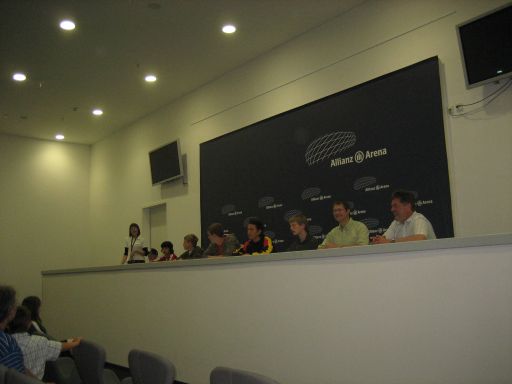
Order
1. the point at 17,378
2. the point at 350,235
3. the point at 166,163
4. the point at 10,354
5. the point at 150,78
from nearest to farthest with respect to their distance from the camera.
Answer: the point at 17,378 → the point at 10,354 → the point at 350,235 → the point at 150,78 → the point at 166,163

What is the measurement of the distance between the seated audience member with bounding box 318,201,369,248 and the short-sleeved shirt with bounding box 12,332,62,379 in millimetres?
2477

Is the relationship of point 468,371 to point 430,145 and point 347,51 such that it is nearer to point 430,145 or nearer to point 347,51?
point 430,145

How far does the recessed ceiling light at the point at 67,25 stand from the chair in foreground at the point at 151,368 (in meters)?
4.75

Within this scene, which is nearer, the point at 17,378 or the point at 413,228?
the point at 17,378

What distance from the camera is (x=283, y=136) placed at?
20.8ft

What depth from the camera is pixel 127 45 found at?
21.0 feet

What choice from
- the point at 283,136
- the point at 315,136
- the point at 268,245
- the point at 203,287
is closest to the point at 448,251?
the point at 203,287

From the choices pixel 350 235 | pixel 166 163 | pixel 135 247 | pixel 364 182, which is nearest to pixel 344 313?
pixel 350 235

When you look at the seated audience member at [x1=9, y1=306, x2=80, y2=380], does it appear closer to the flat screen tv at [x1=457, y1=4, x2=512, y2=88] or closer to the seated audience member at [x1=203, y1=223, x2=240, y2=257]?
the seated audience member at [x1=203, y1=223, x2=240, y2=257]

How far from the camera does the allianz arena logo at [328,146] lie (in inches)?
216

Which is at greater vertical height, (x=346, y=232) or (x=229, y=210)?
(x=229, y=210)

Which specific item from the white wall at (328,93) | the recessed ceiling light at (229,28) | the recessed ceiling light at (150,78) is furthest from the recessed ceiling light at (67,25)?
the white wall at (328,93)

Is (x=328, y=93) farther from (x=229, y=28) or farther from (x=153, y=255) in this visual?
(x=153, y=255)

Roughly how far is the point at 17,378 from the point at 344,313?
1738 millimetres
